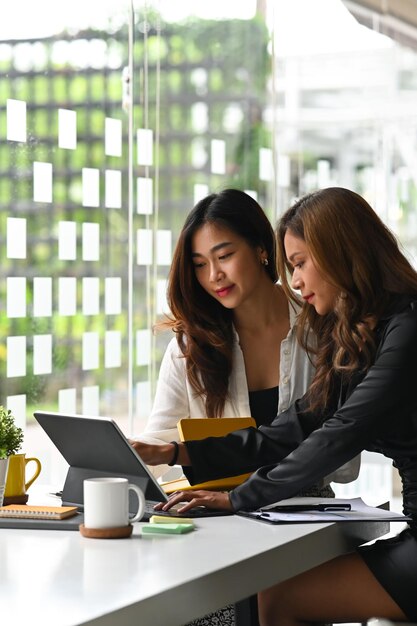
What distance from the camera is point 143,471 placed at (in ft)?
7.22

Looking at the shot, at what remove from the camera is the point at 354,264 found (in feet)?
7.75

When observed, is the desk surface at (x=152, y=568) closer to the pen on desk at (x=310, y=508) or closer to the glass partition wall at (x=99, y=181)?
the pen on desk at (x=310, y=508)

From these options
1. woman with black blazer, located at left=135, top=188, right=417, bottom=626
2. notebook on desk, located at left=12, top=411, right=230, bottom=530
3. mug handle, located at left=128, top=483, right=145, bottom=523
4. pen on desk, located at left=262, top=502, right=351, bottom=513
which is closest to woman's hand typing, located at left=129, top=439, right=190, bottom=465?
woman with black blazer, located at left=135, top=188, right=417, bottom=626

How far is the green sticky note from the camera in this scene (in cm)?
202

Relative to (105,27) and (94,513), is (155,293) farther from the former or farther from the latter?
(94,513)

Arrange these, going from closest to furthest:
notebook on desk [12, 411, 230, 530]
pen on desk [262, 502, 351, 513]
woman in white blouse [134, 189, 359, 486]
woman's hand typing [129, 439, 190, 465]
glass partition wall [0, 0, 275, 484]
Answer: notebook on desk [12, 411, 230, 530] → pen on desk [262, 502, 351, 513] → woman's hand typing [129, 439, 190, 465] → woman in white blouse [134, 189, 359, 486] → glass partition wall [0, 0, 275, 484]

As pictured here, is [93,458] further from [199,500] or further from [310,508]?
[310,508]

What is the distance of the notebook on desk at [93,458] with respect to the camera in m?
2.14

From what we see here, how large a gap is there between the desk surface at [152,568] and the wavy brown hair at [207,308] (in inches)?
30.9

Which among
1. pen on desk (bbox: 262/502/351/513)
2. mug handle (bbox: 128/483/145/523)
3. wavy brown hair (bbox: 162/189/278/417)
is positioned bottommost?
pen on desk (bbox: 262/502/351/513)

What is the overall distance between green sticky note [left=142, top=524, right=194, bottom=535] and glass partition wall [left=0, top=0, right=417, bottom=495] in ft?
4.66

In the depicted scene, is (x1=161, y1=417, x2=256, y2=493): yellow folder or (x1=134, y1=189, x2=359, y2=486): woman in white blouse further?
(x1=134, y1=189, x2=359, y2=486): woman in white blouse

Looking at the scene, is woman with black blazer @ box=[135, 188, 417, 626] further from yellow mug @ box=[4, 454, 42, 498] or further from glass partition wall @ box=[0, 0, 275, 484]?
glass partition wall @ box=[0, 0, 275, 484]

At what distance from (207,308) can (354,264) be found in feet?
2.45
